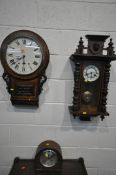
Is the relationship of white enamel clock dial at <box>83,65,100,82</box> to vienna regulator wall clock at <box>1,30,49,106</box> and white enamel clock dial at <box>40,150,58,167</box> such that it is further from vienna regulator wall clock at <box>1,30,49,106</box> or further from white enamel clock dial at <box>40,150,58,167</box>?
white enamel clock dial at <box>40,150,58,167</box>

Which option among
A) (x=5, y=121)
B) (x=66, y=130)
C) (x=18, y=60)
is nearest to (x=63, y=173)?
(x=66, y=130)

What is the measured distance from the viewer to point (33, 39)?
4.79 ft

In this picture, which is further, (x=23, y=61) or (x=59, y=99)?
(x=59, y=99)

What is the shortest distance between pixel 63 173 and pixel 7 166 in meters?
0.51

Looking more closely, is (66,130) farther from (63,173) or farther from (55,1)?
(55,1)

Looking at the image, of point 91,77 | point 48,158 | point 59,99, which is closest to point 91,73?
point 91,77

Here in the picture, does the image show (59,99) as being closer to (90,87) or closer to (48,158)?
(90,87)

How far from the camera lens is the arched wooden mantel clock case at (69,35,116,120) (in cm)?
140

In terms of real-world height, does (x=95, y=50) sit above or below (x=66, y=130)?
above

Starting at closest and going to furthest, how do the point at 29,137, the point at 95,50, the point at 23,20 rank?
the point at 95,50
the point at 23,20
the point at 29,137

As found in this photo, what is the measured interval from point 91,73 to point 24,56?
51 cm

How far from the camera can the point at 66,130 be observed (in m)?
1.64

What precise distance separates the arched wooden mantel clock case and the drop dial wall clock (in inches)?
12.2

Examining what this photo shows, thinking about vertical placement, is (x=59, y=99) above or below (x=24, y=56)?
below
